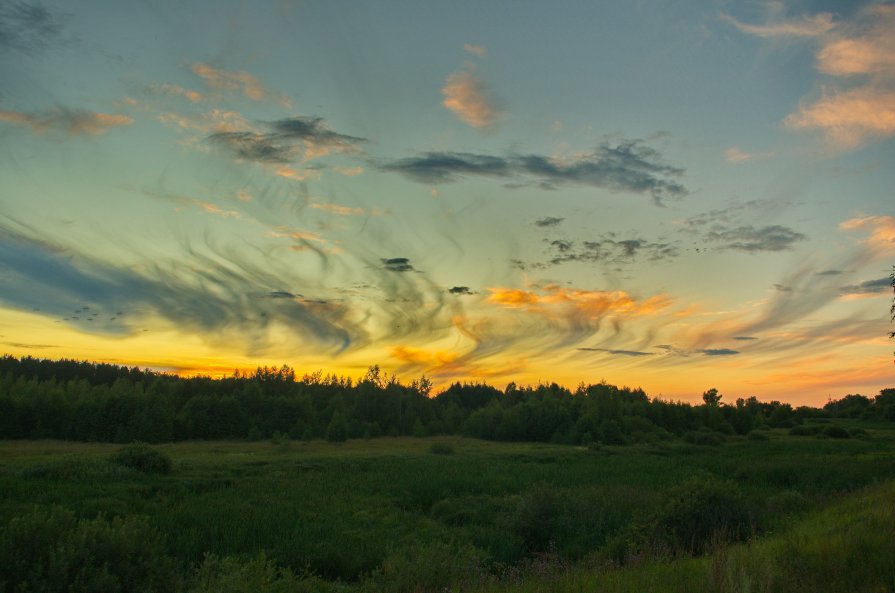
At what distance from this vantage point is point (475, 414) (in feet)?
386

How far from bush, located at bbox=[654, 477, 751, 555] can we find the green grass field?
0.17 ft

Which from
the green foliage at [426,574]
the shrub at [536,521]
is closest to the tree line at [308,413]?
the shrub at [536,521]

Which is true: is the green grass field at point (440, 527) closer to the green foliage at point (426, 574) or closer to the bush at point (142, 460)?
the green foliage at point (426, 574)

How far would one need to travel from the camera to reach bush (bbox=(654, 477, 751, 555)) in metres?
14.0

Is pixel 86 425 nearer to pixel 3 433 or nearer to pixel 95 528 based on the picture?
pixel 3 433

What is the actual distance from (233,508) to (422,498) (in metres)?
9.89

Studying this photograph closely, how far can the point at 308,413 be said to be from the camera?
4198 inches

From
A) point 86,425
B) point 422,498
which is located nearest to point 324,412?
point 86,425

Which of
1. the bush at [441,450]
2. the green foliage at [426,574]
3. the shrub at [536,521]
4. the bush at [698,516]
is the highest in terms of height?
the bush at [698,516]

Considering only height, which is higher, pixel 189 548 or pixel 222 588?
pixel 222 588

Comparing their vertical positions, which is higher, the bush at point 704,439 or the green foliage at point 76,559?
the green foliage at point 76,559

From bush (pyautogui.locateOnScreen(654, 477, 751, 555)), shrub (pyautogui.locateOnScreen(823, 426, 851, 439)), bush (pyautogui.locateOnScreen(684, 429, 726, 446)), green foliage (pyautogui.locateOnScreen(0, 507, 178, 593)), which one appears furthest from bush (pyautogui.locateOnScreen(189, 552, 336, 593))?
shrub (pyautogui.locateOnScreen(823, 426, 851, 439))

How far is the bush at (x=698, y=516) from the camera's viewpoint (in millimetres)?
14023

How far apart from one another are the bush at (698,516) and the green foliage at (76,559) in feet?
35.4
